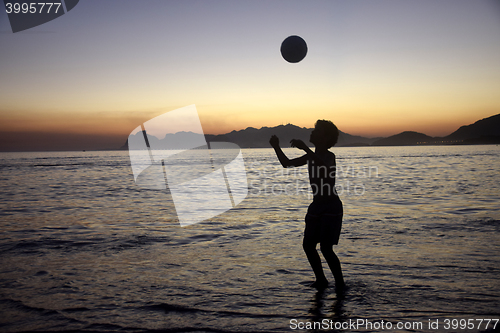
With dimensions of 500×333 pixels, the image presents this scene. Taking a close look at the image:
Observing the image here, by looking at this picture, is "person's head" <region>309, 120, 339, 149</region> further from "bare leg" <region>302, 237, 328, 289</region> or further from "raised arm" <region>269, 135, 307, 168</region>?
"bare leg" <region>302, 237, 328, 289</region>

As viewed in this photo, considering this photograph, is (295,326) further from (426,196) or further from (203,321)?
(426,196)

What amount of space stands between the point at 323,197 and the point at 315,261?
0.90 m

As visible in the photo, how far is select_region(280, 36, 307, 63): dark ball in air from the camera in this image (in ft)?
24.3

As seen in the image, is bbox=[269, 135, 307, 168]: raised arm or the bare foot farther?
the bare foot

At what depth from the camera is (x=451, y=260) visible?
6152 millimetres

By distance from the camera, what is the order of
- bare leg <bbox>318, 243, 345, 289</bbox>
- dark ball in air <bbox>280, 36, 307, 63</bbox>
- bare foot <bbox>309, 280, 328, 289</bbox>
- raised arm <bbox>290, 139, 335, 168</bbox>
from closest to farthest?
raised arm <bbox>290, 139, 335, 168</bbox> < bare leg <bbox>318, 243, 345, 289</bbox> < bare foot <bbox>309, 280, 328, 289</bbox> < dark ball in air <bbox>280, 36, 307, 63</bbox>

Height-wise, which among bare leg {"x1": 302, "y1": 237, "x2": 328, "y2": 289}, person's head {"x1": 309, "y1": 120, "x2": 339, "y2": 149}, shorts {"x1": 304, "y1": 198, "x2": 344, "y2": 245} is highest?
person's head {"x1": 309, "y1": 120, "x2": 339, "y2": 149}

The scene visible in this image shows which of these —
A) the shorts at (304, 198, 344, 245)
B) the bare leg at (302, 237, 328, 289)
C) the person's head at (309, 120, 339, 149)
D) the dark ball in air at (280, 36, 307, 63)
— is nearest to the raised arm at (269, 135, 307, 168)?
the person's head at (309, 120, 339, 149)

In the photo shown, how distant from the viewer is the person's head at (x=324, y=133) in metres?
4.67

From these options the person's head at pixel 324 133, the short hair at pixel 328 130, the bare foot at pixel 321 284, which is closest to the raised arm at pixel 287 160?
the person's head at pixel 324 133

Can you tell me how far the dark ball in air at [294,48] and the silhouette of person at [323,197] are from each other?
10.6 ft

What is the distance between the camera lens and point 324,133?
469 cm

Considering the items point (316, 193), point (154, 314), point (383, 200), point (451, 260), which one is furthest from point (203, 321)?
point (383, 200)

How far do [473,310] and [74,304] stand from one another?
15.6 feet
